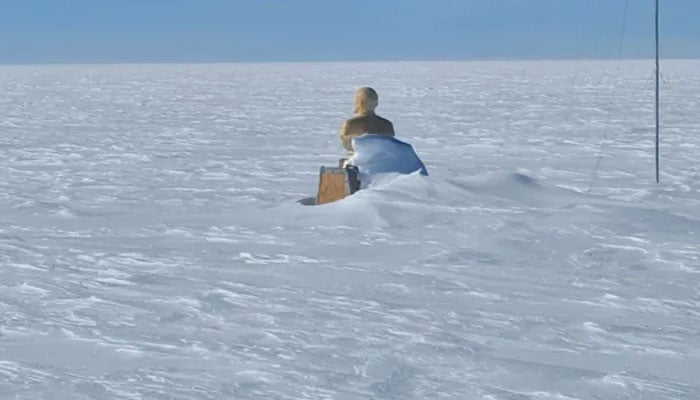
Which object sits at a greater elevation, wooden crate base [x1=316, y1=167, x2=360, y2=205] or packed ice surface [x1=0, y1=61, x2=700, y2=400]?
wooden crate base [x1=316, y1=167, x2=360, y2=205]

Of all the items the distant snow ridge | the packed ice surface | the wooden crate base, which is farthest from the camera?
the distant snow ridge

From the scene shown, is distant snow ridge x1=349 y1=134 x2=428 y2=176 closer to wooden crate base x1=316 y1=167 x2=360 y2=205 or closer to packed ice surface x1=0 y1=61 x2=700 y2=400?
wooden crate base x1=316 y1=167 x2=360 y2=205

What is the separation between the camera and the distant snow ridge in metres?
7.69

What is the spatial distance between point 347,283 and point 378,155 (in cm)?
242

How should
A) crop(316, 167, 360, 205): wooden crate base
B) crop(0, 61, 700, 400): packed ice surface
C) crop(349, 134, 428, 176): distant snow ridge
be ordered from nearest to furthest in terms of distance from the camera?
crop(0, 61, 700, 400): packed ice surface
crop(316, 167, 360, 205): wooden crate base
crop(349, 134, 428, 176): distant snow ridge

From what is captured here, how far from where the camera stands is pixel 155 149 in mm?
13203

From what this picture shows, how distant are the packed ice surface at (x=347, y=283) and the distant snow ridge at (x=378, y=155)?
23 centimetres

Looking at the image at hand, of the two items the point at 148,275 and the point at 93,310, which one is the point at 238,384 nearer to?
the point at 93,310

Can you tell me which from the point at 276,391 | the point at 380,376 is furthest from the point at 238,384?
the point at 380,376

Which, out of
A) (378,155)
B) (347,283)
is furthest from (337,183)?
(347,283)

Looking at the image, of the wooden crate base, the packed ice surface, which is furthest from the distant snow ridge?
the packed ice surface

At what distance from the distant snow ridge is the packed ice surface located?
0.23 m

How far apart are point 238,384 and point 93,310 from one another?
1.20 m

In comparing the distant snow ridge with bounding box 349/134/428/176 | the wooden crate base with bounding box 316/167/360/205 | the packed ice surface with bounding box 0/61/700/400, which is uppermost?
the distant snow ridge with bounding box 349/134/428/176
